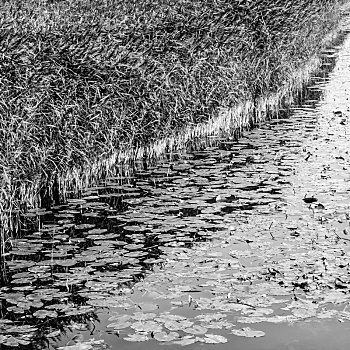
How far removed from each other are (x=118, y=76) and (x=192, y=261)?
170 inches

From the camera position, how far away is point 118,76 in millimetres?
9633

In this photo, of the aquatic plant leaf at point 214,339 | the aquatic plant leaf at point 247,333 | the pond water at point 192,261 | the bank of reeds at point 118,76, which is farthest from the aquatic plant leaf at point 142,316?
the bank of reeds at point 118,76

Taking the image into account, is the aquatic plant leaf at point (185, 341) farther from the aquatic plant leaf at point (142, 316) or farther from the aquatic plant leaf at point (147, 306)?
the aquatic plant leaf at point (147, 306)

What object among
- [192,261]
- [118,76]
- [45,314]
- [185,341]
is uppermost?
[118,76]

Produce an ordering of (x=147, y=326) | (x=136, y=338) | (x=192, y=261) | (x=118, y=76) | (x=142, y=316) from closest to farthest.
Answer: (x=136, y=338) → (x=147, y=326) → (x=142, y=316) → (x=192, y=261) → (x=118, y=76)

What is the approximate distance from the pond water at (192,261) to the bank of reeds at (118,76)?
1.91 ft

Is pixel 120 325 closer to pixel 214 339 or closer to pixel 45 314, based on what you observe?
pixel 45 314

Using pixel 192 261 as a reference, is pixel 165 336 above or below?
below

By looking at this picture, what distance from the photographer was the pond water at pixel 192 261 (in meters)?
4.75

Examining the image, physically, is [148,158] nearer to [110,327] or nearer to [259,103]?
[259,103]

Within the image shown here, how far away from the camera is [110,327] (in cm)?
484

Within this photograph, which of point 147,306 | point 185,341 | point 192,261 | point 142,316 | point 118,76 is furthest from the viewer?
point 118,76

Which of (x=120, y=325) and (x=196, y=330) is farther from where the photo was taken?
(x=120, y=325)

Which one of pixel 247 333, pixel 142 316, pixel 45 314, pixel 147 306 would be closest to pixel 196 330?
pixel 247 333
